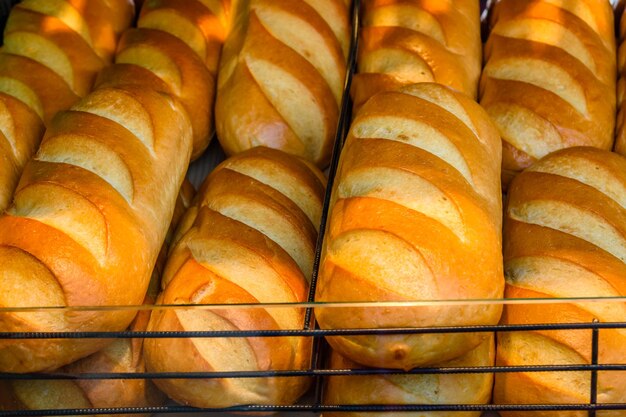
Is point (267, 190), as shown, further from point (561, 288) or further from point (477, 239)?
point (561, 288)

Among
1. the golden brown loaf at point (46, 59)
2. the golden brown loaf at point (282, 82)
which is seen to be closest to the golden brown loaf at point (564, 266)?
the golden brown loaf at point (282, 82)

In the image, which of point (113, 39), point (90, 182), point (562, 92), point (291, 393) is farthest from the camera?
point (113, 39)

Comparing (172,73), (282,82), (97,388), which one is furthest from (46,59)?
(97,388)

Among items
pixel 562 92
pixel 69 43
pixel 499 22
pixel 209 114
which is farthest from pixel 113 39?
pixel 562 92

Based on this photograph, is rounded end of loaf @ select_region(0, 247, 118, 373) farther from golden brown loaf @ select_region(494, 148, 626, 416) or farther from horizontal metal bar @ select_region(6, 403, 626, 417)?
golden brown loaf @ select_region(494, 148, 626, 416)

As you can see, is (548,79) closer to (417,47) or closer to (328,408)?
(417,47)

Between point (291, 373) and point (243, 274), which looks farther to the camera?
point (243, 274)

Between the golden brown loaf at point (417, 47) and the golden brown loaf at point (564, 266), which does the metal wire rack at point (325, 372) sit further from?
the golden brown loaf at point (417, 47)
